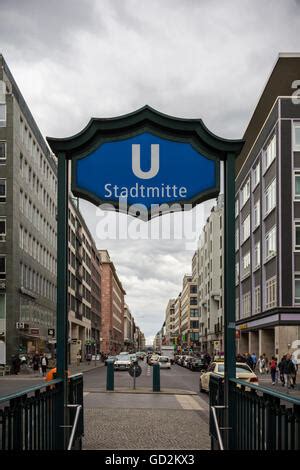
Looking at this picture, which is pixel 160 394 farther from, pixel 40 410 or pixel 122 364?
pixel 122 364

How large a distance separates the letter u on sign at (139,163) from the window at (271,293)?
45269mm

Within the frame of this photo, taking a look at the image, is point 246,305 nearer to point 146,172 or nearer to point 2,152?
point 2,152

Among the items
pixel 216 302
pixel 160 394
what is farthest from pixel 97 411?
pixel 216 302

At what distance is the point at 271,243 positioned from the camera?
179 ft

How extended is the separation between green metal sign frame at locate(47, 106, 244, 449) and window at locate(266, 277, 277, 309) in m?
45.0

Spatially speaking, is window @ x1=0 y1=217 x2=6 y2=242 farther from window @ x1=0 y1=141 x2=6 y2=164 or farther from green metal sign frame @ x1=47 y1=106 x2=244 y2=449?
green metal sign frame @ x1=47 y1=106 x2=244 y2=449

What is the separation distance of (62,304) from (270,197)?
47425 millimetres

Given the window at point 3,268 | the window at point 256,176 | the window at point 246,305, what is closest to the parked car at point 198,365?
the window at point 246,305

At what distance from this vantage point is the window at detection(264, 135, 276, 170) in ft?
176

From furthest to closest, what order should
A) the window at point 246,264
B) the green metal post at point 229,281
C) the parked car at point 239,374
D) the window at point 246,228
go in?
the window at point 246,264 → the window at point 246,228 → the parked car at point 239,374 → the green metal post at point 229,281

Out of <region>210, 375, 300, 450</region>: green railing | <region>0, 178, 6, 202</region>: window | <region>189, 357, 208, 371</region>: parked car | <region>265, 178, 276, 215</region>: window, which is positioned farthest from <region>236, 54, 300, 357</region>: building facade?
<region>210, 375, 300, 450</region>: green railing

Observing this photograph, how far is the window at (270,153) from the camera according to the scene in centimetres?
5378

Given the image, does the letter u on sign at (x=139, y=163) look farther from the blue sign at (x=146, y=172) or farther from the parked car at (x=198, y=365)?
the parked car at (x=198, y=365)

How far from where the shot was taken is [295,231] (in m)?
51.2
